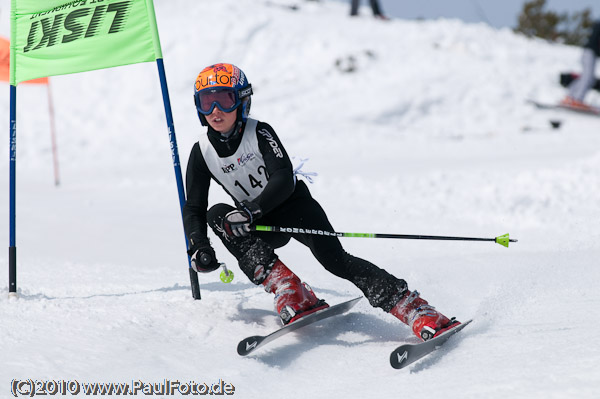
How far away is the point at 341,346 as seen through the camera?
4066mm

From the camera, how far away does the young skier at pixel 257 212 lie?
3.92 meters

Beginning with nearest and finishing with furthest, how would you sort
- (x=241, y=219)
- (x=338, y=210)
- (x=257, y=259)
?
(x=241, y=219)
(x=257, y=259)
(x=338, y=210)

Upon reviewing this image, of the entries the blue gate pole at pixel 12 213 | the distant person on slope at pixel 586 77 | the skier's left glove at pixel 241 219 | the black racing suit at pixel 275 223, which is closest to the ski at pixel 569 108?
the distant person on slope at pixel 586 77

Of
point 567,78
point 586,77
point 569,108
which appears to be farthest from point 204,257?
point 567,78

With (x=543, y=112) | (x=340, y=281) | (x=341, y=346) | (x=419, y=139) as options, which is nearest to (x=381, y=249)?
(x=340, y=281)

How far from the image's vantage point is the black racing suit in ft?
13.0

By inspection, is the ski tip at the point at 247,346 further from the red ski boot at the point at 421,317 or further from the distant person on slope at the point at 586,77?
the distant person on slope at the point at 586,77

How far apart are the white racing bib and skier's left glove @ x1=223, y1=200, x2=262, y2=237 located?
1.11 ft

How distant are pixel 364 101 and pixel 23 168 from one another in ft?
27.5

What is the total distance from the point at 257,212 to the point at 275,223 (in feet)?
1.41

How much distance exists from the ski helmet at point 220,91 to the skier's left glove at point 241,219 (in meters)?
0.62

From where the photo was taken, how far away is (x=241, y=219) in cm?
381

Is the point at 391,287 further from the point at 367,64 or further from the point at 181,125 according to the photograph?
the point at 367,64

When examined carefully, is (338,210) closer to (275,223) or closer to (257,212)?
(275,223)
